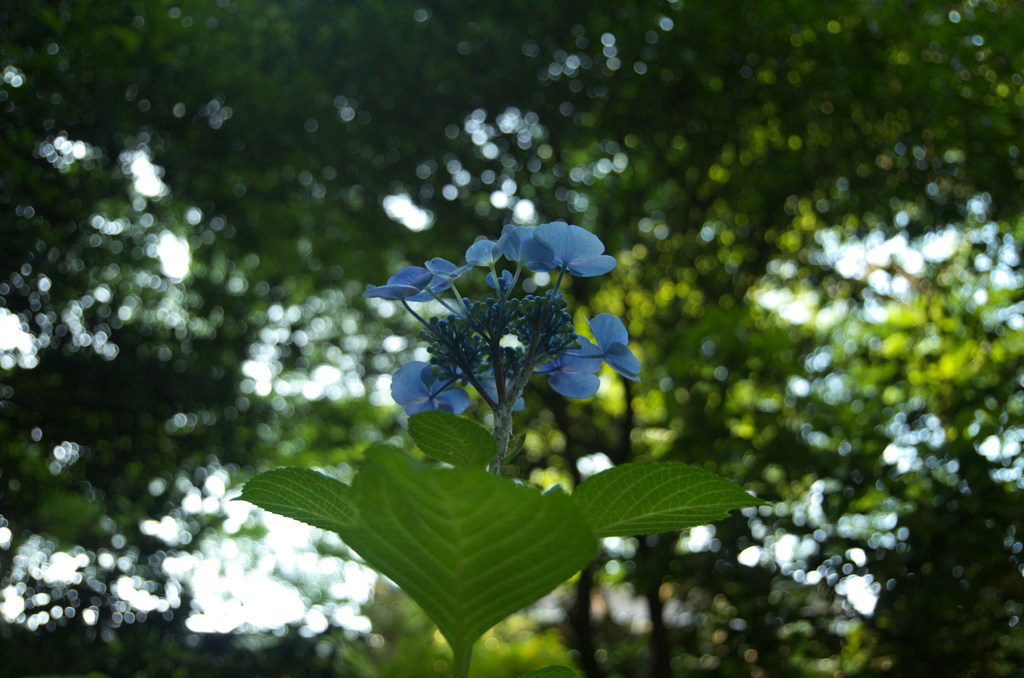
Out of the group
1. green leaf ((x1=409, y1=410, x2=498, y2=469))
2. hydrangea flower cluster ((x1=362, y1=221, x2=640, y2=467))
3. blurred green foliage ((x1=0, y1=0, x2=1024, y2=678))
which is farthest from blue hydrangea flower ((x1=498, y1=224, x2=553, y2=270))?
blurred green foliage ((x1=0, y1=0, x2=1024, y2=678))

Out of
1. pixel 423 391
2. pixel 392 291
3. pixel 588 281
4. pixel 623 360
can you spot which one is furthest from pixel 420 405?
pixel 588 281

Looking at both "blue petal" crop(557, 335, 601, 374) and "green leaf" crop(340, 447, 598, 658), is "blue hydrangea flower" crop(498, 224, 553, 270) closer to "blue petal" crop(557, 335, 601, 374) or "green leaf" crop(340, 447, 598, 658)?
"blue petal" crop(557, 335, 601, 374)

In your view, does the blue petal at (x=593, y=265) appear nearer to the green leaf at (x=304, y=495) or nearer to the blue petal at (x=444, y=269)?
the blue petal at (x=444, y=269)

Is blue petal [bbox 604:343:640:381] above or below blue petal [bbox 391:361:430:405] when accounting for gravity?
above

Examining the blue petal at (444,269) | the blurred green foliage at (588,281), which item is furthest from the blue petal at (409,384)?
the blurred green foliage at (588,281)

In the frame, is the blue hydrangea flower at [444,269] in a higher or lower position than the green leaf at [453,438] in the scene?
higher

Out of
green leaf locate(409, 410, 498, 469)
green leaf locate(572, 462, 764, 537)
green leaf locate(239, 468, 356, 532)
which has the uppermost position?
green leaf locate(409, 410, 498, 469)
